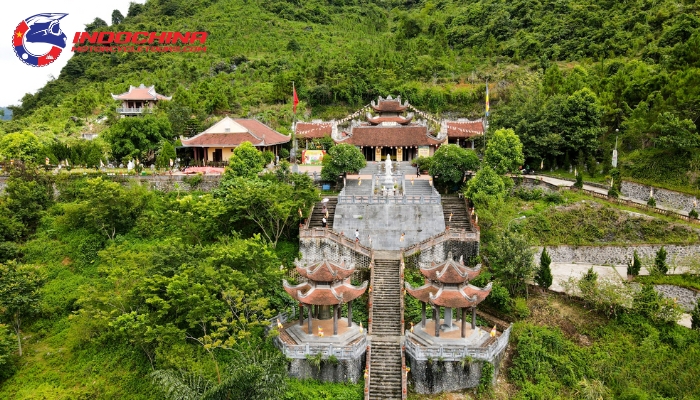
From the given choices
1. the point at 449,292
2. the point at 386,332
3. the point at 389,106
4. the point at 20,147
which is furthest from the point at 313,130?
the point at 449,292

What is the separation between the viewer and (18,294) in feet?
75.8

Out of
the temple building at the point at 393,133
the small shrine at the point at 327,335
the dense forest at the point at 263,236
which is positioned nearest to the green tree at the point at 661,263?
the dense forest at the point at 263,236

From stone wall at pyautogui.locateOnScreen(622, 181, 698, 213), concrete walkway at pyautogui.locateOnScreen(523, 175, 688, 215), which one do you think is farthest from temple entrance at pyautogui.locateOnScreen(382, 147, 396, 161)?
stone wall at pyautogui.locateOnScreen(622, 181, 698, 213)

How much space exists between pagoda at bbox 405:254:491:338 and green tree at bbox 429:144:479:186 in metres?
11.8

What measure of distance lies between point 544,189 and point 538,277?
9652mm

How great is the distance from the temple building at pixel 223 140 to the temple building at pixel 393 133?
11.0 ft

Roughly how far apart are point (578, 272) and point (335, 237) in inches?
493

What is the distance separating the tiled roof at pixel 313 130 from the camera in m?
46.5

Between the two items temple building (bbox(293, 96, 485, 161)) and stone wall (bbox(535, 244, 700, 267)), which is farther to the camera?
temple building (bbox(293, 96, 485, 161))

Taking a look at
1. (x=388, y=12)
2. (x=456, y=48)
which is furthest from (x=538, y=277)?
(x=388, y=12)

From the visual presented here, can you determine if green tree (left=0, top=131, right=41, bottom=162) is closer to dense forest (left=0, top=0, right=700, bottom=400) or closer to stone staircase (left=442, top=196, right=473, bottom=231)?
dense forest (left=0, top=0, right=700, bottom=400)

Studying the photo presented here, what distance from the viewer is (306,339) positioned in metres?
21.2

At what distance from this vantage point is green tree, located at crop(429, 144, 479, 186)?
3269 cm

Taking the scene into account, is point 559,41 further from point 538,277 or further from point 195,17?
point 195,17
